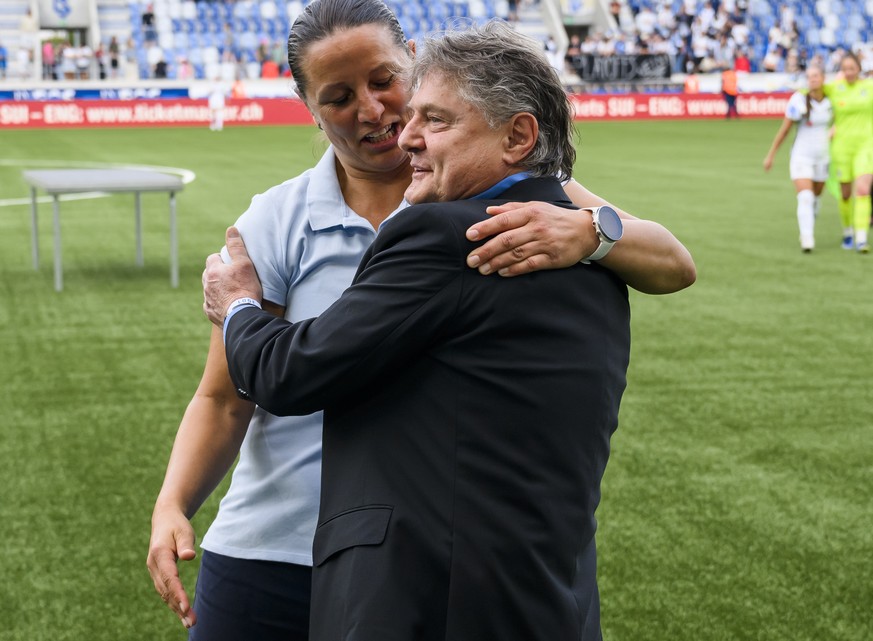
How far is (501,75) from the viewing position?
6.01ft

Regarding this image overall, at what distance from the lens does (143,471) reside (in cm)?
579

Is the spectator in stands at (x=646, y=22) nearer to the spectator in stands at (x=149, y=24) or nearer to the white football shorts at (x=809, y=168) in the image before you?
the spectator in stands at (x=149, y=24)

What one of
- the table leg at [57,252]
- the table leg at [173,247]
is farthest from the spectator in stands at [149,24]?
the table leg at [57,252]

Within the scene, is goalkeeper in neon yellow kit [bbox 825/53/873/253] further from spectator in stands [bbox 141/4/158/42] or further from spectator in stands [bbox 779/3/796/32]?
spectator in stands [bbox 779/3/796/32]

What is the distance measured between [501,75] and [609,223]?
291mm

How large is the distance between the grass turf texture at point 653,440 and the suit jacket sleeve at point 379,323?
0.94m

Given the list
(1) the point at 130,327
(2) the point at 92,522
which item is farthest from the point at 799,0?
(2) the point at 92,522

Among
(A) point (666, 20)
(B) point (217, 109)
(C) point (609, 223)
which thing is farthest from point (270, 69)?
(C) point (609, 223)

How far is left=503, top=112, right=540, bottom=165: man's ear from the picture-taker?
186cm

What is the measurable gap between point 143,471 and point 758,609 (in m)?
2.83

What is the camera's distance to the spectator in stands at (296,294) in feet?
7.13

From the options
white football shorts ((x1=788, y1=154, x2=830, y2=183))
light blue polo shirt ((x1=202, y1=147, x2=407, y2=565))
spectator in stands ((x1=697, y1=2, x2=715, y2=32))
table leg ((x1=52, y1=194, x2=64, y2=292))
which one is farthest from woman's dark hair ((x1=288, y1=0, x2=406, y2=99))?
spectator in stands ((x1=697, y1=2, x2=715, y2=32))

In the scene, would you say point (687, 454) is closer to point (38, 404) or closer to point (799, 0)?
point (38, 404)

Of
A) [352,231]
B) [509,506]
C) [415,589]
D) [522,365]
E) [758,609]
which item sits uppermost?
Result: [352,231]
